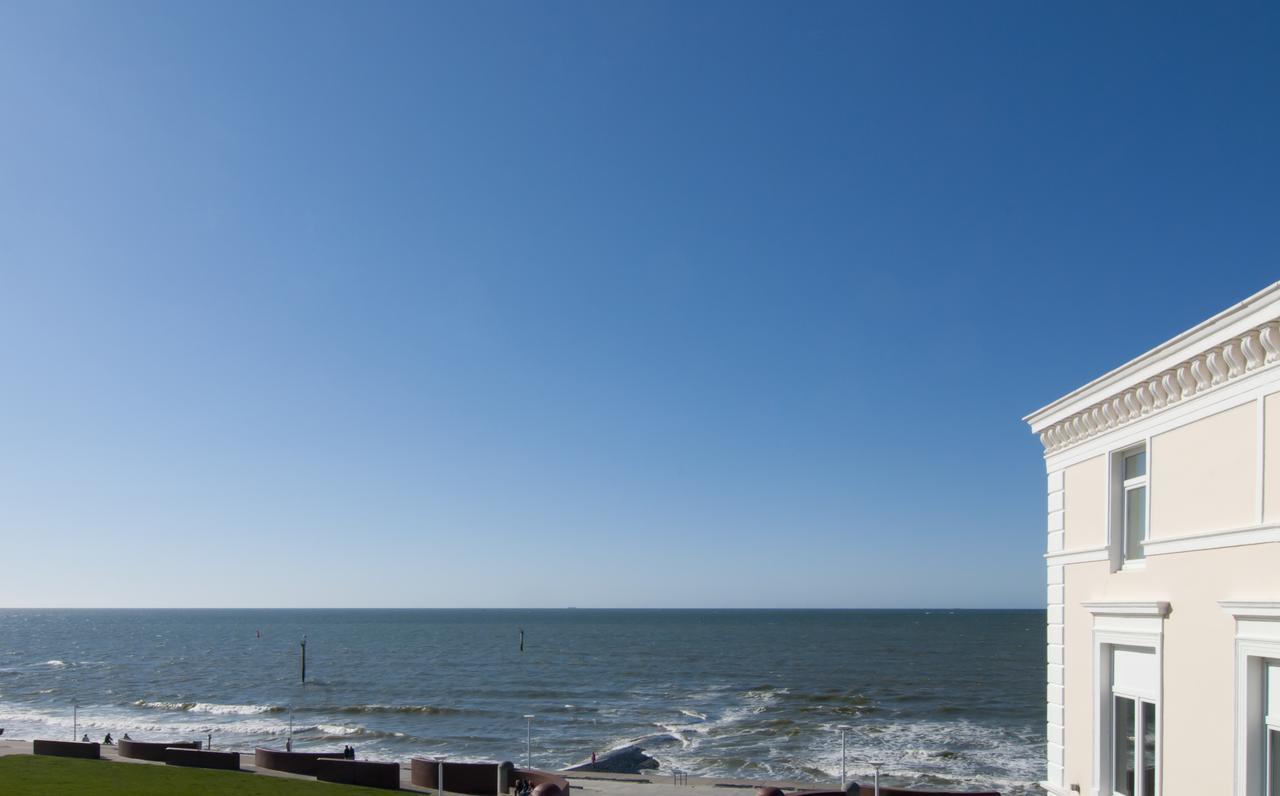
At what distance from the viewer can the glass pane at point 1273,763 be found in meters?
9.62

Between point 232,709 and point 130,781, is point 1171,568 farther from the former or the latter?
point 232,709

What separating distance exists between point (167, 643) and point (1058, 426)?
15379cm

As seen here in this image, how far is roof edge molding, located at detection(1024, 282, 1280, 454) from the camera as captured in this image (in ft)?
31.4

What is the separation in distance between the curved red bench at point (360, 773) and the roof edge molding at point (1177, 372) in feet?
69.8

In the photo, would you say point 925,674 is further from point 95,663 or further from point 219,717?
point 95,663

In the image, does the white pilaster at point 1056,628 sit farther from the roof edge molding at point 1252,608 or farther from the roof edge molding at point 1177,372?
the roof edge molding at point 1252,608

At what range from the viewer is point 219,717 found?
198 ft

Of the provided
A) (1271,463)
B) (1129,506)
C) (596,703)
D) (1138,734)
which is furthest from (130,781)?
(596,703)

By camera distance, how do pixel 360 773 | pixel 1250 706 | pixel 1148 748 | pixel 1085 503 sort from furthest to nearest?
pixel 360 773, pixel 1085 503, pixel 1148 748, pixel 1250 706

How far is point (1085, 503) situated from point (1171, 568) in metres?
2.34

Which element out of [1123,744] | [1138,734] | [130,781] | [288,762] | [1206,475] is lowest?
[288,762]

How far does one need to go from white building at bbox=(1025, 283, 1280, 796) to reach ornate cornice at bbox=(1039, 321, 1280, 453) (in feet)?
0.06

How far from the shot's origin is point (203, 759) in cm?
3152

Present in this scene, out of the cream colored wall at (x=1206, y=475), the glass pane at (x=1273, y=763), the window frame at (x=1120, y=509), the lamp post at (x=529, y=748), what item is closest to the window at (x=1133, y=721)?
the window frame at (x=1120, y=509)
